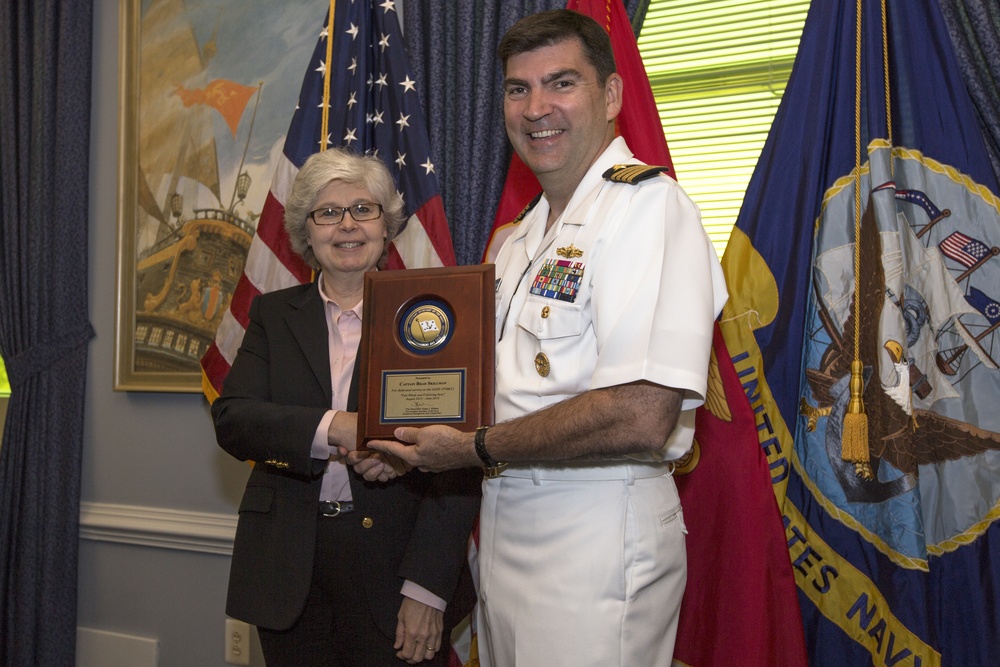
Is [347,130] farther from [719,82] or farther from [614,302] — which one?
[614,302]

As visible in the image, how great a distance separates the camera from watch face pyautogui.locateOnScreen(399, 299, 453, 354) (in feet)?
5.30

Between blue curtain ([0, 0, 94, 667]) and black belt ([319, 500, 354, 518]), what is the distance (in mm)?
1904

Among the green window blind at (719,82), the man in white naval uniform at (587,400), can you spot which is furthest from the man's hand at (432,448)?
the green window blind at (719,82)

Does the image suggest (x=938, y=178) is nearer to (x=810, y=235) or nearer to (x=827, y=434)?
(x=810, y=235)

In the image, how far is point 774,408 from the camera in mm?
2150

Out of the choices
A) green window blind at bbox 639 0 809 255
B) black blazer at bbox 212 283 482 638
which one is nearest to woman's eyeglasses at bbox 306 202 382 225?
black blazer at bbox 212 283 482 638

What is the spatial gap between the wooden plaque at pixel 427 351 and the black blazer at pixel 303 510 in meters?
0.21

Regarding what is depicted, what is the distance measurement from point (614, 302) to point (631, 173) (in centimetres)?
27

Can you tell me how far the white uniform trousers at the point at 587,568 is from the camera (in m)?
1.38

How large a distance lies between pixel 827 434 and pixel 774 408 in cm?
14

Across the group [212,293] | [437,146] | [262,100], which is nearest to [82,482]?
[212,293]

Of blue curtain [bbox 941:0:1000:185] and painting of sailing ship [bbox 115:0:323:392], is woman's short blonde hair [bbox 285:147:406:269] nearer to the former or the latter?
painting of sailing ship [bbox 115:0:323:392]

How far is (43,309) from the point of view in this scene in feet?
10.6

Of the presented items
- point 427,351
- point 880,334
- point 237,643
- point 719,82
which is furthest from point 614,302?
point 237,643
